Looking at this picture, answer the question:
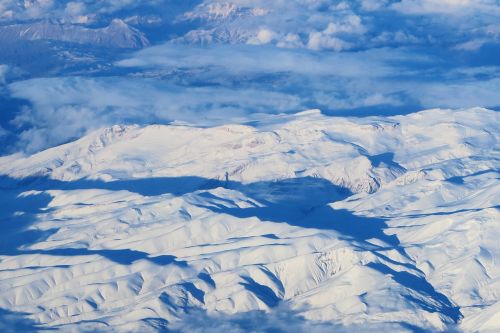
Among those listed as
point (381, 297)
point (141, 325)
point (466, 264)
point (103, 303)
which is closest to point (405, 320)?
point (381, 297)

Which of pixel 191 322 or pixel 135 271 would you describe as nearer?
pixel 191 322

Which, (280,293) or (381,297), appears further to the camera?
(280,293)

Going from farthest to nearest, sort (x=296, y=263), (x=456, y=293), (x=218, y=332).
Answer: (x=296, y=263)
(x=456, y=293)
(x=218, y=332)

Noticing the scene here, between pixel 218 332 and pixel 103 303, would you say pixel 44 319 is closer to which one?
pixel 103 303

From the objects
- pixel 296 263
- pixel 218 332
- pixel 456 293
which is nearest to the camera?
pixel 218 332

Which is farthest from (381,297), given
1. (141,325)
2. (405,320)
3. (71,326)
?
(71,326)

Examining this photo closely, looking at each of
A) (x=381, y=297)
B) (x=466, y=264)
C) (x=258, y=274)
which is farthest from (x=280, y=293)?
(x=466, y=264)

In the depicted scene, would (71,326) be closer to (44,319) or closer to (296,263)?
(44,319)
